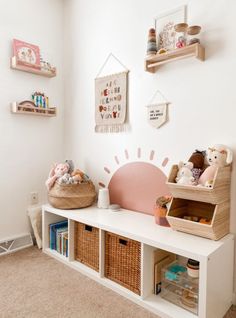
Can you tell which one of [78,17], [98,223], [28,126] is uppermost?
[78,17]

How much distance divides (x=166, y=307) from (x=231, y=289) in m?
0.44

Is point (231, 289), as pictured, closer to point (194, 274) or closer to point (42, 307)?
point (194, 274)

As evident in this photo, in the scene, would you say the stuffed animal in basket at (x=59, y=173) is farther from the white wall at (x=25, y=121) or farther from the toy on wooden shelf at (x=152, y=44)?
the toy on wooden shelf at (x=152, y=44)

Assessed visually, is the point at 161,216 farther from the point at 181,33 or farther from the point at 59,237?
the point at 181,33

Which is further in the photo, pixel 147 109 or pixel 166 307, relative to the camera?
pixel 147 109

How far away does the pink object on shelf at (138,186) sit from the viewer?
198cm

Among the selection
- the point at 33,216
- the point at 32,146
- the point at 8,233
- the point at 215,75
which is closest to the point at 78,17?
the point at 32,146

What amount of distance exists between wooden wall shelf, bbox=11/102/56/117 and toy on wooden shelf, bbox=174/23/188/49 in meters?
1.40

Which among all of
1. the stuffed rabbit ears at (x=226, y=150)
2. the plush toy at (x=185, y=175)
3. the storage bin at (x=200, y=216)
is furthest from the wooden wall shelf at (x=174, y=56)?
the storage bin at (x=200, y=216)

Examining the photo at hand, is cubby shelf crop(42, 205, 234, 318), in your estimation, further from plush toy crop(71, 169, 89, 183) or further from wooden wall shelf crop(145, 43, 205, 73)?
wooden wall shelf crop(145, 43, 205, 73)

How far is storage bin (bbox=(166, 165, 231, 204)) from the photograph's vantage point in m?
1.45

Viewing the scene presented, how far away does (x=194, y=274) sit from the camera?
1481mm

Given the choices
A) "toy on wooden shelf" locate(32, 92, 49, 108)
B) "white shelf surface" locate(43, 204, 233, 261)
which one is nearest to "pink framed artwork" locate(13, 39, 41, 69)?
"toy on wooden shelf" locate(32, 92, 49, 108)

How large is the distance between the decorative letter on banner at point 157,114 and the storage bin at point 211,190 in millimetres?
489
